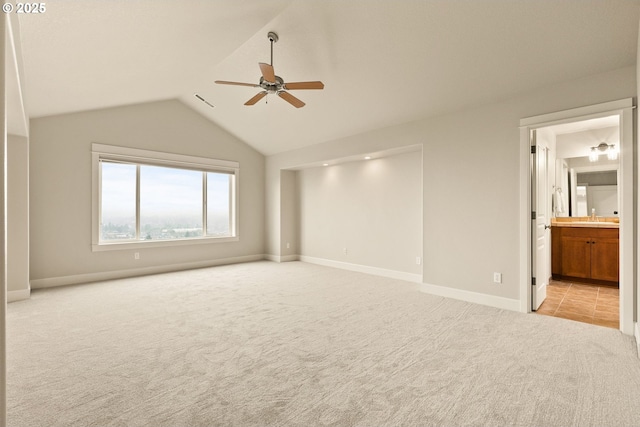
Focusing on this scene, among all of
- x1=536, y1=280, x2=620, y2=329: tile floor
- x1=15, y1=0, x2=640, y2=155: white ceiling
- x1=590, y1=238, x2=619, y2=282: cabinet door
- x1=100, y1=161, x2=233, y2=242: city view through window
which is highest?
x1=15, y1=0, x2=640, y2=155: white ceiling

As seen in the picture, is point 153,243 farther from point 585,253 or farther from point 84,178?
point 585,253

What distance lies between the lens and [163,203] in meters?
6.16

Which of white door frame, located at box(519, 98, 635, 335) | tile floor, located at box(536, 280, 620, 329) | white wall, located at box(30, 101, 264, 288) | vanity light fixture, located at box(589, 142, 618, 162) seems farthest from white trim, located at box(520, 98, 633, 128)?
white wall, located at box(30, 101, 264, 288)

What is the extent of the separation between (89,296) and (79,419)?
316 cm

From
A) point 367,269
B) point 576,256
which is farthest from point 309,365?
point 576,256

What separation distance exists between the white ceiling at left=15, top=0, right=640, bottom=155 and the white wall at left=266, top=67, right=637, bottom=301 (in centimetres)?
17

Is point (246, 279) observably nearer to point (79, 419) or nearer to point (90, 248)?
point (90, 248)

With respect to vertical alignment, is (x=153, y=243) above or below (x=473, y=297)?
above

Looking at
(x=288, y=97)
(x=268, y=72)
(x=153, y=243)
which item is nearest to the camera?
(x=268, y=72)

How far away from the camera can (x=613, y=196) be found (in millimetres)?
5477

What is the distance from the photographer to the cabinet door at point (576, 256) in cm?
511

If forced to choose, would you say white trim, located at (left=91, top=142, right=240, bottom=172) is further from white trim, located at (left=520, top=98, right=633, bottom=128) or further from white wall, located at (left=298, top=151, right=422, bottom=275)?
white trim, located at (left=520, top=98, right=633, bottom=128)

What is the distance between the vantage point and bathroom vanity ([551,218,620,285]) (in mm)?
4883

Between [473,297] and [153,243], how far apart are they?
18.1 ft
